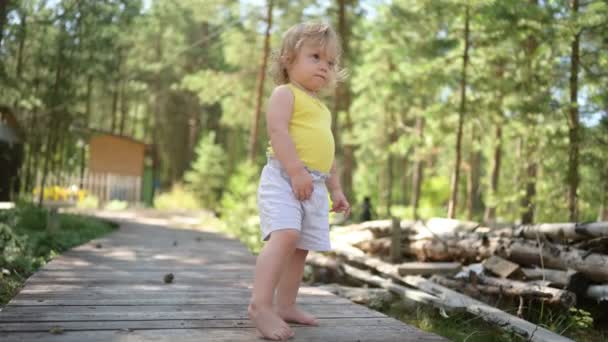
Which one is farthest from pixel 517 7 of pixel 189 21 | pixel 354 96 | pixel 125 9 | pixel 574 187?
pixel 189 21

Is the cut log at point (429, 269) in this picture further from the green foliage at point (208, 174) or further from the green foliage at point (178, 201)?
the green foliage at point (208, 174)

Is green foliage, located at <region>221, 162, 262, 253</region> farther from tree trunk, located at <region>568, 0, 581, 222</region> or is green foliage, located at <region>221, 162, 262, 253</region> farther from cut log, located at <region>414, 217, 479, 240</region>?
tree trunk, located at <region>568, 0, 581, 222</region>

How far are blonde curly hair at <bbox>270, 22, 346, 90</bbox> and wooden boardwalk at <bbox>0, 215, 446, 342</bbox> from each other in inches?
56.1

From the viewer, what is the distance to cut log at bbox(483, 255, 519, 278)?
528cm

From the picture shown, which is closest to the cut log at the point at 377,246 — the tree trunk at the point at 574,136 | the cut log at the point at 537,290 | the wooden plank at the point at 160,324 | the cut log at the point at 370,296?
the cut log at the point at 370,296

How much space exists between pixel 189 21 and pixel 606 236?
31.4m

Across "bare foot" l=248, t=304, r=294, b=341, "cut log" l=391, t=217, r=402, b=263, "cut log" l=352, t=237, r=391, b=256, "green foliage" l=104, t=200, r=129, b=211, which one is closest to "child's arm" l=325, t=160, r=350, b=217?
"bare foot" l=248, t=304, r=294, b=341

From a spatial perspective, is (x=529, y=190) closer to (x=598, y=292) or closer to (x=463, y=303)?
(x=598, y=292)

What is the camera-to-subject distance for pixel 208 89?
67.2 feet

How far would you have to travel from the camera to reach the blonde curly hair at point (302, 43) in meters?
3.17

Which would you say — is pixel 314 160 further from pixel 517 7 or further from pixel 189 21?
pixel 189 21

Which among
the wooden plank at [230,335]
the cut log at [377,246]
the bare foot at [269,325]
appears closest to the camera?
the wooden plank at [230,335]

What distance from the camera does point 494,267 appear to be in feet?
17.9

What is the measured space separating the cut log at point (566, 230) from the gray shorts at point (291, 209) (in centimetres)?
268
